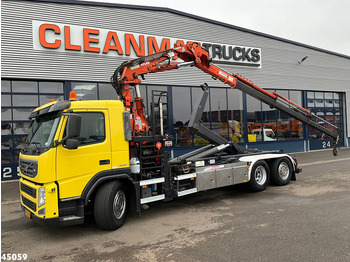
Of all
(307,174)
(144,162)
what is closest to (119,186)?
(144,162)

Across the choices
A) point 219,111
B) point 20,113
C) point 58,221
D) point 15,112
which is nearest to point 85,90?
point 20,113

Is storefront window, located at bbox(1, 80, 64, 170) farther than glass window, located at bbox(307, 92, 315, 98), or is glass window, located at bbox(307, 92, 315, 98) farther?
glass window, located at bbox(307, 92, 315, 98)

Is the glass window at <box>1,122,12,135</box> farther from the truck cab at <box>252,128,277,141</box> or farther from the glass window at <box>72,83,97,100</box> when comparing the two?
the truck cab at <box>252,128,277,141</box>

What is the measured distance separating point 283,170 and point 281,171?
0.13 m

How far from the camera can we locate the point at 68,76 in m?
13.5

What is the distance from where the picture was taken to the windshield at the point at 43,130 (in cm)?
521

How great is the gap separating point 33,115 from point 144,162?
2.60m

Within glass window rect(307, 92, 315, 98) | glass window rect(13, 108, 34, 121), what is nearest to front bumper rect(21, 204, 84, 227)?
glass window rect(13, 108, 34, 121)

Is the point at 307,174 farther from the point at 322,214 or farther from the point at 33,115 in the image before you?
the point at 33,115

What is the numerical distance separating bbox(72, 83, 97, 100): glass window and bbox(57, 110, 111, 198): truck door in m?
8.66

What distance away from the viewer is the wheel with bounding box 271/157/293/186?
9.02 m

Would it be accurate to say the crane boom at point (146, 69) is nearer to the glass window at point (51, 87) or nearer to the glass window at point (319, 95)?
the glass window at point (51, 87)

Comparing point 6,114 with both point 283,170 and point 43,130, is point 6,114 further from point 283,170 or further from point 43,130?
point 283,170

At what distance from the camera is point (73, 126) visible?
492 cm
